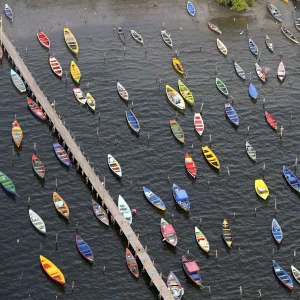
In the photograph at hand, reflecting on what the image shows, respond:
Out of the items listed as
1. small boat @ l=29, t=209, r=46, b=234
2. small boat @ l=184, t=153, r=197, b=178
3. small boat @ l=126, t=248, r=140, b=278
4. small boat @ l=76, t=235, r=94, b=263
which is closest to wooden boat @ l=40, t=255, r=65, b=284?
small boat @ l=76, t=235, r=94, b=263

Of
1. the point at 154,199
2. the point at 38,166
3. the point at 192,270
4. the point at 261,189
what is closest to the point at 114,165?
the point at 154,199

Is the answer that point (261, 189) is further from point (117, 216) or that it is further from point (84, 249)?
point (84, 249)

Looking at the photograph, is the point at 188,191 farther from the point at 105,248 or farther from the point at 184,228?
the point at 105,248

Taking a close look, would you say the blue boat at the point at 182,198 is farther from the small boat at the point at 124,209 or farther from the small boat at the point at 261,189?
the small boat at the point at 261,189

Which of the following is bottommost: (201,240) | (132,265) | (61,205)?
(61,205)

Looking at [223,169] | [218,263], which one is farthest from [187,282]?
[223,169]

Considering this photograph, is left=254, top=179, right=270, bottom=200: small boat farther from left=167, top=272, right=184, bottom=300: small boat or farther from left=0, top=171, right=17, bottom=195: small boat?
left=0, top=171, right=17, bottom=195: small boat

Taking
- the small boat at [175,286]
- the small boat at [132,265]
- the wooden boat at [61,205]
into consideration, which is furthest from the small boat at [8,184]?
the small boat at [175,286]
